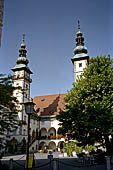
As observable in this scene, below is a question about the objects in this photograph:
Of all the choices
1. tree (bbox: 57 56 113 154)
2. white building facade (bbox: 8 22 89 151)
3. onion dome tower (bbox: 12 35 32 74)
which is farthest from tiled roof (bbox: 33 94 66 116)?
tree (bbox: 57 56 113 154)

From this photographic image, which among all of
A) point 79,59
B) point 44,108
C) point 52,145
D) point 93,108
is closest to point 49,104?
point 44,108

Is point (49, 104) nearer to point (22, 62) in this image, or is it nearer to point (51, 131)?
point (51, 131)

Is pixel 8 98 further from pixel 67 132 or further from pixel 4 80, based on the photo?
pixel 67 132

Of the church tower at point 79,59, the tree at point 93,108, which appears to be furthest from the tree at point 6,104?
the church tower at point 79,59

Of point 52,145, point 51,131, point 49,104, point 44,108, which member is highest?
point 49,104

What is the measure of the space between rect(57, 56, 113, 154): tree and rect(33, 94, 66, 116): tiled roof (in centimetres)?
2419

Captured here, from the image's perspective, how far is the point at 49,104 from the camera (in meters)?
44.1

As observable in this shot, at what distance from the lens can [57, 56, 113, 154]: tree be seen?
1423 cm

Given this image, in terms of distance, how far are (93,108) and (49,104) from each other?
29.9m

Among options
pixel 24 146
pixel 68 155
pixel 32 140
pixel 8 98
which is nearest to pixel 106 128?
pixel 8 98

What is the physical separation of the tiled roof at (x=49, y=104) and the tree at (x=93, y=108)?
24194 mm

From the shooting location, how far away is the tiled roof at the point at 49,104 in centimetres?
4197

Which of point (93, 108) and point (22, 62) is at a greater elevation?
point (22, 62)

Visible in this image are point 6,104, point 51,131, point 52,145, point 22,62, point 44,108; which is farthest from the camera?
point 44,108
